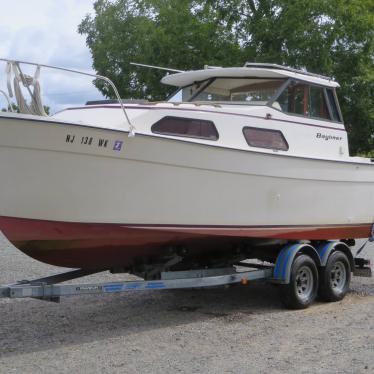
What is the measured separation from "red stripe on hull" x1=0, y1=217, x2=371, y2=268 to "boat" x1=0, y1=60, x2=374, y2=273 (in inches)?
0.5

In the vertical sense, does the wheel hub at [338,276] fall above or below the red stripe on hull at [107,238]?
below

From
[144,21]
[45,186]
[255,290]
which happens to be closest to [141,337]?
[45,186]

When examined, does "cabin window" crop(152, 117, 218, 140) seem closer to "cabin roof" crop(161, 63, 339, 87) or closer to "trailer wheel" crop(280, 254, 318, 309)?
"cabin roof" crop(161, 63, 339, 87)

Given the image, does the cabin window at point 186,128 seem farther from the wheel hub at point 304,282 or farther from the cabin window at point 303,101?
the wheel hub at point 304,282

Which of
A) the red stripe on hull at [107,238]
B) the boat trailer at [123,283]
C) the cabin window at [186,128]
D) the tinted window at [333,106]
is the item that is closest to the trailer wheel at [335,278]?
the boat trailer at [123,283]

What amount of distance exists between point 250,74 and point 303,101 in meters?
0.79

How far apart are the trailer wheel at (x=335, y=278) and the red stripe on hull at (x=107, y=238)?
94 centimetres

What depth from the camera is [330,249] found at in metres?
8.63

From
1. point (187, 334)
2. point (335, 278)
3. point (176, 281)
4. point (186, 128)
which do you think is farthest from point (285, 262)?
point (186, 128)

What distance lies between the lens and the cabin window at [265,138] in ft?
25.1

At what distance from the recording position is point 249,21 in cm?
2048

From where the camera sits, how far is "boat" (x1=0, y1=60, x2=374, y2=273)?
20.5ft

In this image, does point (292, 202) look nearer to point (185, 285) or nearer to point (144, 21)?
point (185, 285)

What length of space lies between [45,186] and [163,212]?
1.34 m
